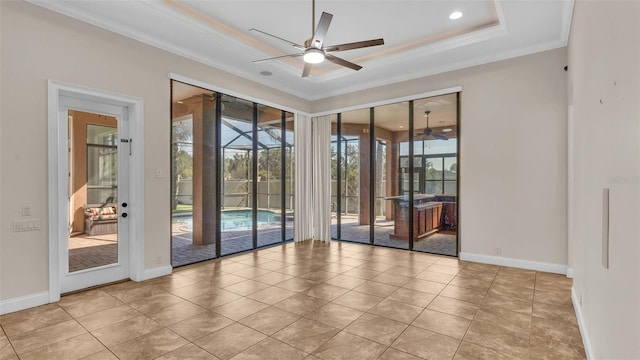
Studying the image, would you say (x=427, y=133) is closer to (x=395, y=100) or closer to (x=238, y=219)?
(x=395, y=100)

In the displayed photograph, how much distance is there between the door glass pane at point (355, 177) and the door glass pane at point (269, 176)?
151 cm

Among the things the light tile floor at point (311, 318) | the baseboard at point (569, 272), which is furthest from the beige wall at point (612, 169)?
the baseboard at point (569, 272)

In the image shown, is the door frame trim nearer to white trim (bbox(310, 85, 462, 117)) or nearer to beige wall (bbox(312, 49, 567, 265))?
white trim (bbox(310, 85, 462, 117))

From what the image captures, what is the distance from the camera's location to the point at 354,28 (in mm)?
4578

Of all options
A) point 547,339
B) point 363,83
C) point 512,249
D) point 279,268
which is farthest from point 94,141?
point 512,249

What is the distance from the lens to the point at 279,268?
500 cm

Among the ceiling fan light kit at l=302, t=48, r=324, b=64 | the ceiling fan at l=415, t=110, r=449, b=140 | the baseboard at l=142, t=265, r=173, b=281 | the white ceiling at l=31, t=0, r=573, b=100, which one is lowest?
the baseboard at l=142, t=265, r=173, b=281

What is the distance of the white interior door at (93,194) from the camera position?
12.7 feet

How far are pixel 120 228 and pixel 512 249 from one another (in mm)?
5996

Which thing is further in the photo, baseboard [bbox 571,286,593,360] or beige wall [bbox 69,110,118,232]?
beige wall [bbox 69,110,118,232]

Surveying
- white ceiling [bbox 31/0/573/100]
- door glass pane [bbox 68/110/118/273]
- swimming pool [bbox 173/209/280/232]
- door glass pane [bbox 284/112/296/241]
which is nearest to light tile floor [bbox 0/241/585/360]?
door glass pane [bbox 68/110/118/273]

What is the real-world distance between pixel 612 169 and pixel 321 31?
2.69 meters

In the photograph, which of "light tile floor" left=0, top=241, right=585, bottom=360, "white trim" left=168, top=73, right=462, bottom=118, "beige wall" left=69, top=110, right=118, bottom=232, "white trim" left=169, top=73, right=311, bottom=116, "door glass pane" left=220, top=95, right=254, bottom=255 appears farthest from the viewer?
"door glass pane" left=220, top=95, right=254, bottom=255

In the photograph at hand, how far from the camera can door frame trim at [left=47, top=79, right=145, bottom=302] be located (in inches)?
142
